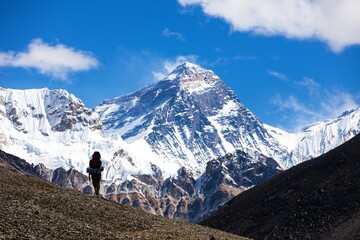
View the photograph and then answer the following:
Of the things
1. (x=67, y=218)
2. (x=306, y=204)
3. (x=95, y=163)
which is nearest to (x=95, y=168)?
(x=95, y=163)

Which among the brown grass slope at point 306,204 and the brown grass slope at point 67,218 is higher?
the brown grass slope at point 306,204

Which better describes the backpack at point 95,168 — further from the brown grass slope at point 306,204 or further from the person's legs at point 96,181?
the brown grass slope at point 306,204

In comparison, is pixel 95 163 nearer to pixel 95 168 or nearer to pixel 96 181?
pixel 95 168

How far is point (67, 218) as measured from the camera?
118 feet

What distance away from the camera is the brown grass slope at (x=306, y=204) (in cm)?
6838

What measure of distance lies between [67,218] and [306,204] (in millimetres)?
44825

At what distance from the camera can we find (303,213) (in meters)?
72.8

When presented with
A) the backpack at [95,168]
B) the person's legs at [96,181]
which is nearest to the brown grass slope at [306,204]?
the person's legs at [96,181]

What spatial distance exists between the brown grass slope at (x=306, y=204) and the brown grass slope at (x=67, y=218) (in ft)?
82.8

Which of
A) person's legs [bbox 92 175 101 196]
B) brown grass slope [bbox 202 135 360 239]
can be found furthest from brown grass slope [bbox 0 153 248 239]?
brown grass slope [bbox 202 135 360 239]

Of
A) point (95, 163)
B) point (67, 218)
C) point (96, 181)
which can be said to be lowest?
point (67, 218)

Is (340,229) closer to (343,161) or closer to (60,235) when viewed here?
(343,161)

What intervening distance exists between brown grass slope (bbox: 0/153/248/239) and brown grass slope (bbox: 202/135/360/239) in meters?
25.3

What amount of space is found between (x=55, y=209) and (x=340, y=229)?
117 feet
